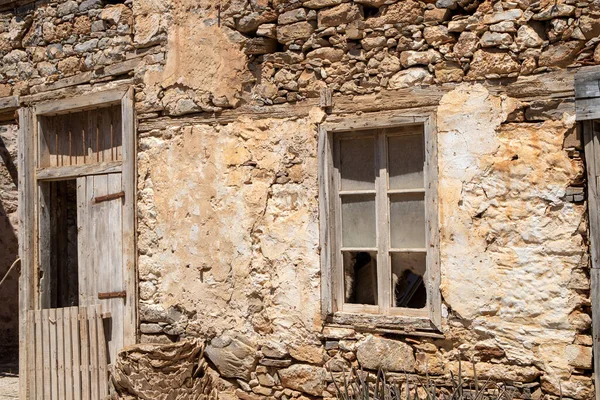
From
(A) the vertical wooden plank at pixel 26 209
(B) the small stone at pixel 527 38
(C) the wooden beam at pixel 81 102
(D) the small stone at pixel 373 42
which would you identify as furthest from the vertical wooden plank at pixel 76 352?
(B) the small stone at pixel 527 38

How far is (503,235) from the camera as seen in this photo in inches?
177

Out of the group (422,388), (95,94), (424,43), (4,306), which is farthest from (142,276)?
(4,306)

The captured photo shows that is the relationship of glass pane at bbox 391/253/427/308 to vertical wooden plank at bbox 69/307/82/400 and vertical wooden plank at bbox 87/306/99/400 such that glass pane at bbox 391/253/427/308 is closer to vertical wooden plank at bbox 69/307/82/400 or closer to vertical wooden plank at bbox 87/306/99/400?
vertical wooden plank at bbox 87/306/99/400

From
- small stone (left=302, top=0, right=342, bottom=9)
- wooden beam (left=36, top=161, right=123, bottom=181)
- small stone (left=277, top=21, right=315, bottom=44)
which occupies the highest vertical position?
small stone (left=302, top=0, right=342, bottom=9)

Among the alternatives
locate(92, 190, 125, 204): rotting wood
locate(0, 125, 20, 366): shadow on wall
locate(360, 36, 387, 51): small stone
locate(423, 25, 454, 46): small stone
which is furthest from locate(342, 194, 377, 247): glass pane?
locate(0, 125, 20, 366): shadow on wall

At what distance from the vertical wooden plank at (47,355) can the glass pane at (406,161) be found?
123 inches

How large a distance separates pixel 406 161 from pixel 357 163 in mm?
368

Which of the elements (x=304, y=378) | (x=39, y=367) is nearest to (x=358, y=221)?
(x=304, y=378)

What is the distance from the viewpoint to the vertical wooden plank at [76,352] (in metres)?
6.06

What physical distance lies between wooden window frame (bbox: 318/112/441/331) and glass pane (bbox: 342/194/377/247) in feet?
0.22

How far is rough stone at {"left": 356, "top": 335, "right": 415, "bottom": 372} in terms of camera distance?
482cm

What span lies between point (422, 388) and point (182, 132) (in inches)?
106

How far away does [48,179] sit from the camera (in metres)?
6.61

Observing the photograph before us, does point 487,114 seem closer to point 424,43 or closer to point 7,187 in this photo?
point 424,43
